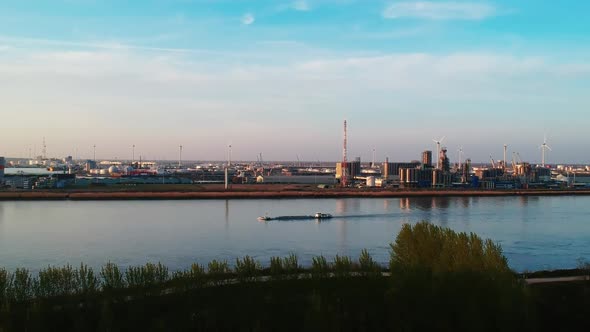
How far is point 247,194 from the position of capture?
70.3 ft

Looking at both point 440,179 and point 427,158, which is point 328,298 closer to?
point 440,179

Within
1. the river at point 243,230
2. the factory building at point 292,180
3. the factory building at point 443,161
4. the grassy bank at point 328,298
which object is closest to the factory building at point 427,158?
the factory building at point 443,161

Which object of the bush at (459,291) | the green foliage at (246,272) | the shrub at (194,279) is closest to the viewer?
the bush at (459,291)

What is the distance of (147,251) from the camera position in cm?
874

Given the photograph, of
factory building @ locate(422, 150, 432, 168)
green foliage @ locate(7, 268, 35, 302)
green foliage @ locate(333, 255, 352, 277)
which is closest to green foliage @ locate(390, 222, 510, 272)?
green foliage @ locate(333, 255, 352, 277)

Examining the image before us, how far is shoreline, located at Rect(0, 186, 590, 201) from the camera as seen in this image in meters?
19.6

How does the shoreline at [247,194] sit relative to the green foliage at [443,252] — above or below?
below

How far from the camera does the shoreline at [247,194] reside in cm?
1964

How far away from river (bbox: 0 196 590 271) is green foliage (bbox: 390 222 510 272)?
2.57m

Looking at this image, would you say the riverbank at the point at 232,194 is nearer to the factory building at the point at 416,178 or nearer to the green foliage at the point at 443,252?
the factory building at the point at 416,178

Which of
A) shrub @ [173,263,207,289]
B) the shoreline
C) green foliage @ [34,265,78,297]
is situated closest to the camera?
green foliage @ [34,265,78,297]

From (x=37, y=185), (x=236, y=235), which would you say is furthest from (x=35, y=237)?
(x=37, y=185)

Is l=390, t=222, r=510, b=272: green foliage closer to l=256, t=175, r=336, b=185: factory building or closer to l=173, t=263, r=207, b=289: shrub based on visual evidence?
l=173, t=263, r=207, b=289: shrub

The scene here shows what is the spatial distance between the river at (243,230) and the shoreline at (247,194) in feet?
4.40
